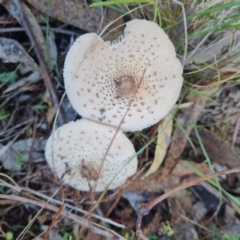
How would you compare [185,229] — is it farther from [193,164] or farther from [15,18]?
[15,18]

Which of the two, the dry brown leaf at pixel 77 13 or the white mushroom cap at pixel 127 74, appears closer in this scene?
the white mushroom cap at pixel 127 74

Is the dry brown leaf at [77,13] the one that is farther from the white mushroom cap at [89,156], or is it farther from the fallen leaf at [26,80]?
the white mushroom cap at [89,156]

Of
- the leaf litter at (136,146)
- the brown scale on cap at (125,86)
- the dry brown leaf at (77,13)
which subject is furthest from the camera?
the leaf litter at (136,146)

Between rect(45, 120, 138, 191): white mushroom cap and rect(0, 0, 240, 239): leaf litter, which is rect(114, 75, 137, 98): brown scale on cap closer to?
rect(45, 120, 138, 191): white mushroom cap

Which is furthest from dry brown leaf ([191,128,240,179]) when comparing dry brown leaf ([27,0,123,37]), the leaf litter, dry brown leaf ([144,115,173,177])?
dry brown leaf ([27,0,123,37])

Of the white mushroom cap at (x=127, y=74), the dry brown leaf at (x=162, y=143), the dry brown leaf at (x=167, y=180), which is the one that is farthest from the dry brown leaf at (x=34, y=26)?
the dry brown leaf at (x=167, y=180)

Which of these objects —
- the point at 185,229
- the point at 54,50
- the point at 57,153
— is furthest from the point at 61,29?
the point at 185,229

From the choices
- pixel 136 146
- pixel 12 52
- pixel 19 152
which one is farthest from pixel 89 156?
pixel 12 52
